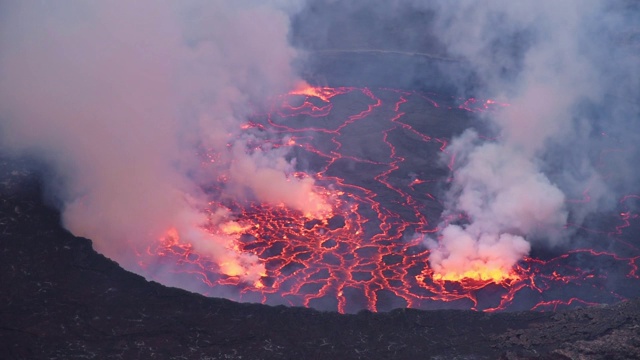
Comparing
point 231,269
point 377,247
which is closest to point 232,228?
point 231,269

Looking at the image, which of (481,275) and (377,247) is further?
(377,247)

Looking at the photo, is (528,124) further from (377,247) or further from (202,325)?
(202,325)

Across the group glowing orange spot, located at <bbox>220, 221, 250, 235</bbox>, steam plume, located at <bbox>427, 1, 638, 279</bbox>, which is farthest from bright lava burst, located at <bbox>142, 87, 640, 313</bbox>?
steam plume, located at <bbox>427, 1, 638, 279</bbox>

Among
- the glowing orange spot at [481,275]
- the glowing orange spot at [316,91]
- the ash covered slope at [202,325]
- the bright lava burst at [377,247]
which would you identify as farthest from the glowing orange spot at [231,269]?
the glowing orange spot at [316,91]

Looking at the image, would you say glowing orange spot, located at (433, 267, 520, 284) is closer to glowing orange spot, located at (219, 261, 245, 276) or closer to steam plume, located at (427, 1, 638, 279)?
steam plume, located at (427, 1, 638, 279)

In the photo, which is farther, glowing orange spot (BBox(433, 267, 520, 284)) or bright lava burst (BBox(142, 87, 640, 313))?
glowing orange spot (BBox(433, 267, 520, 284))

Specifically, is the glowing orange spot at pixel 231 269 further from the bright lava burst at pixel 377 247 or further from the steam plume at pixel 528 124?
the steam plume at pixel 528 124
